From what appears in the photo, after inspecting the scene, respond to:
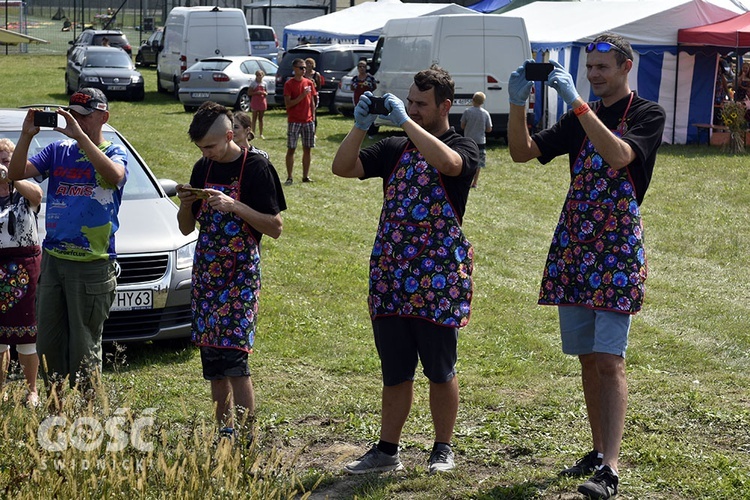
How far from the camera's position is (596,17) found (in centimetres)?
2247

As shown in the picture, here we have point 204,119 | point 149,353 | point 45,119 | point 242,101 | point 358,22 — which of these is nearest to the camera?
point 204,119

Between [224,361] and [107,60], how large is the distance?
25.3 m

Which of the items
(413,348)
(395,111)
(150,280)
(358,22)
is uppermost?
(358,22)

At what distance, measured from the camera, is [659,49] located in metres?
21.0

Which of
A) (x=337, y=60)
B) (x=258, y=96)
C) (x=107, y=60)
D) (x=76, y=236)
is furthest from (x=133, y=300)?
(x=107, y=60)

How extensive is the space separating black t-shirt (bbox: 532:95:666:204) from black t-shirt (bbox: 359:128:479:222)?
36 centimetres

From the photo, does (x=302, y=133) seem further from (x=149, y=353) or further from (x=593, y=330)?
(x=593, y=330)

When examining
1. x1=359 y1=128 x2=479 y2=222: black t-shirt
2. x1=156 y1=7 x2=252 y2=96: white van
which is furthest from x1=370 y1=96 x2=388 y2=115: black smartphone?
x1=156 y1=7 x2=252 y2=96: white van

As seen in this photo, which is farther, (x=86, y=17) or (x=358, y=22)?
(x=86, y=17)

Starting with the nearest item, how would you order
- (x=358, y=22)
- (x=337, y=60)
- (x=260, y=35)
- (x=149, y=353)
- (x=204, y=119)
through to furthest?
(x=204, y=119) < (x=149, y=353) < (x=337, y=60) < (x=358, y=22) < (x=260, y=35)

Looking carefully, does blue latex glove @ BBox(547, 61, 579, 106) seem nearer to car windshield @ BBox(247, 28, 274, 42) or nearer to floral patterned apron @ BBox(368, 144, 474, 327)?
floral patterned apron @ BBox(368, 144, 474, 327)

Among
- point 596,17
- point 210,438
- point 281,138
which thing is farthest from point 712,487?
point 596,17

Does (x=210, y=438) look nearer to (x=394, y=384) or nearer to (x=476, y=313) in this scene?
(x=394, y=384)

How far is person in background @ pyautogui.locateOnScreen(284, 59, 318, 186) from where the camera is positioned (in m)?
15.8
